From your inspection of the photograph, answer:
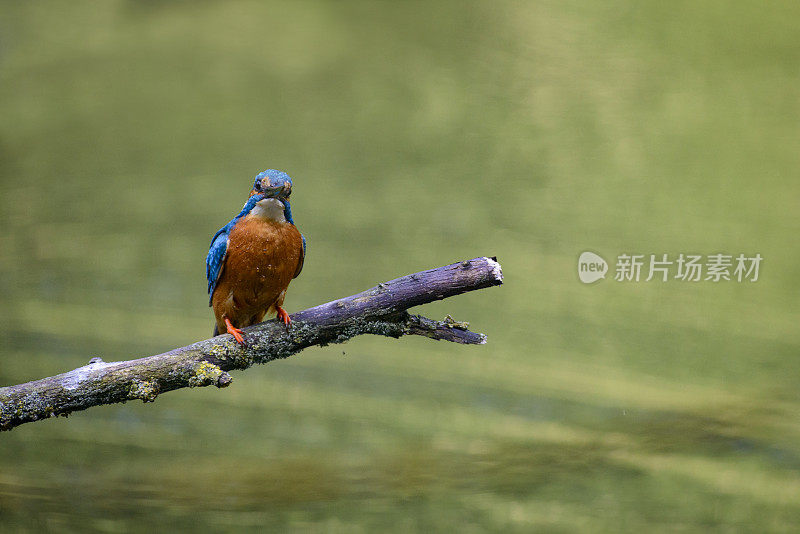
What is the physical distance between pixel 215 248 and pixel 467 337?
43cm

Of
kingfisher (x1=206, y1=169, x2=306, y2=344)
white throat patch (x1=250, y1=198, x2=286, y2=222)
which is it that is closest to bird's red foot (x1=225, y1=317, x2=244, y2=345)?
kingfisher (x1=206, y1=169, x2=306, y2=344)

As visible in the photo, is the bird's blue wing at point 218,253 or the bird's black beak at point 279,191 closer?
the bird's black beak at point 279,191

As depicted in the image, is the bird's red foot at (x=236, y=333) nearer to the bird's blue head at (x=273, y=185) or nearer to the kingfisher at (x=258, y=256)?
the kingfisher at (x=258, y=256)

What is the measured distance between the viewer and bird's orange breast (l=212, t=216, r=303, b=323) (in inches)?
44.4

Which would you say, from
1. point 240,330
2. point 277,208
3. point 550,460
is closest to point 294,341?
point 240,330

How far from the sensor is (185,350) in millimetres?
1089

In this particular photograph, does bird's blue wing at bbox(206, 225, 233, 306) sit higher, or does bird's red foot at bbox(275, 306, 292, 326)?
bird's blue wing at bbox(206, 225, 233, 306)

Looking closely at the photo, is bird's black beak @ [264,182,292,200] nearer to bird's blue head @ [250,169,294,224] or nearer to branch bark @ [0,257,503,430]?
bird's blue head @ [250,169,294,224]

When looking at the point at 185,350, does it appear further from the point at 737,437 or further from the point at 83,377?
the point at 737,437

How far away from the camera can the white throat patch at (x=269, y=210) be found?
1094mm

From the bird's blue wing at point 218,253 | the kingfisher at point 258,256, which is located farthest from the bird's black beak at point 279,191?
the bird's blue wing at point 218,253

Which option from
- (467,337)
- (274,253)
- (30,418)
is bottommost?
(30,418)

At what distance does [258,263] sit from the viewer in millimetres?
1145

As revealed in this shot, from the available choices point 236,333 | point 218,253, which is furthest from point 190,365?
point 218,253
